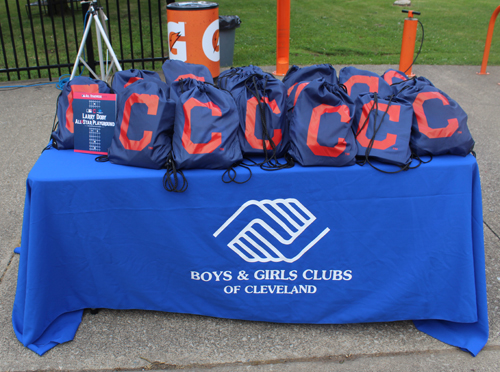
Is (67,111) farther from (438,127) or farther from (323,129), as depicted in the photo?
(438,127)

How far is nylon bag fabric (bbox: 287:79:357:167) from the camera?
2.16m

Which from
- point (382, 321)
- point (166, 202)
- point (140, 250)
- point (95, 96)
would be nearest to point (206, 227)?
point (166, 202)

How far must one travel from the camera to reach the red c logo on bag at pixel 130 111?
2182mm

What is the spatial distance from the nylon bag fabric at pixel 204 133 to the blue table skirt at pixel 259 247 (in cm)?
10

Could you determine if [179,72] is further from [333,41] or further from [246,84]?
[333,41]

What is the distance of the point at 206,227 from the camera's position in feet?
7.55

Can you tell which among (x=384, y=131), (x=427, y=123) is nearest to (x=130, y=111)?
(x=384, y=131)

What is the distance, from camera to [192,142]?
2.15 metres

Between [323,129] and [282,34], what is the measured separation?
4.48 m

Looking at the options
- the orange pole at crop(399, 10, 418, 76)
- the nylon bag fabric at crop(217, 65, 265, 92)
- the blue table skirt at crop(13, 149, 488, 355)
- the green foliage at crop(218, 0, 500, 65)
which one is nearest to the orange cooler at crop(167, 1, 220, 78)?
the green foliage at crop(218, 0, 500, 65)

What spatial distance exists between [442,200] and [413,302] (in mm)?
597

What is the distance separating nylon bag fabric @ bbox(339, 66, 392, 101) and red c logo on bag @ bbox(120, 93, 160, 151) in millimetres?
1106

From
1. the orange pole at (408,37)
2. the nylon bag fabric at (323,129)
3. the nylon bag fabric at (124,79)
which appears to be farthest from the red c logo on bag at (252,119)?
the orange pole at (408,37)

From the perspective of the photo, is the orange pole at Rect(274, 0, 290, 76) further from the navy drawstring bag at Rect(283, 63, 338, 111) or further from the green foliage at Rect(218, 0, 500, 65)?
the navy drawstring bag at Rect(283, 63, 338, 111)
